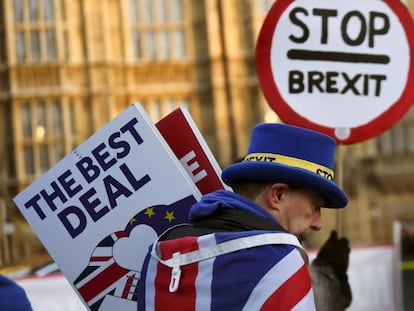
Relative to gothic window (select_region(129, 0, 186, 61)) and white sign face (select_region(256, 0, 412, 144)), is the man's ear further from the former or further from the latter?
gothic window (select_region(129, 0, 186, 61))

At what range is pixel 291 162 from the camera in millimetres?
1818

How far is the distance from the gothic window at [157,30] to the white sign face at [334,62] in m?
13.6

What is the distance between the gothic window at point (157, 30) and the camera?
55.0 ft

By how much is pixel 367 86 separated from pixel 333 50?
0.17m

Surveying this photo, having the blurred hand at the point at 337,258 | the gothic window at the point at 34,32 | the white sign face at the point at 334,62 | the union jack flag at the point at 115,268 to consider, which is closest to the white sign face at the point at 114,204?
the union jack flag at the point at 115,268

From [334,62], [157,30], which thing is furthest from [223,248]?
[157,30]

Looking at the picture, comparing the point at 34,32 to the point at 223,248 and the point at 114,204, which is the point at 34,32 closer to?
the point at 114,204

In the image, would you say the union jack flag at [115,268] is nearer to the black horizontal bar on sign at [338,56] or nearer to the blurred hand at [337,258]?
the blurred hand at [337,258]

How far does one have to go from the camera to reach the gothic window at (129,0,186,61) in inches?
660

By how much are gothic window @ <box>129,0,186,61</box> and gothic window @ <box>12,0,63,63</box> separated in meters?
1.46

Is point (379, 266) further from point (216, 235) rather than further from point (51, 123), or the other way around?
point (51, 123)

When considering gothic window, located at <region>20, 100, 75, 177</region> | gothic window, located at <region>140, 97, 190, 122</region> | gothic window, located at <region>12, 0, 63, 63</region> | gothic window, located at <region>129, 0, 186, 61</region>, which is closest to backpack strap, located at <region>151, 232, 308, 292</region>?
gothic window, located at <region>20, 100, 75, 177</region>

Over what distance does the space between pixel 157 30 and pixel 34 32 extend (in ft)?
7.19

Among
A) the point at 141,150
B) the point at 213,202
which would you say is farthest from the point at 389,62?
the point at 213,202
